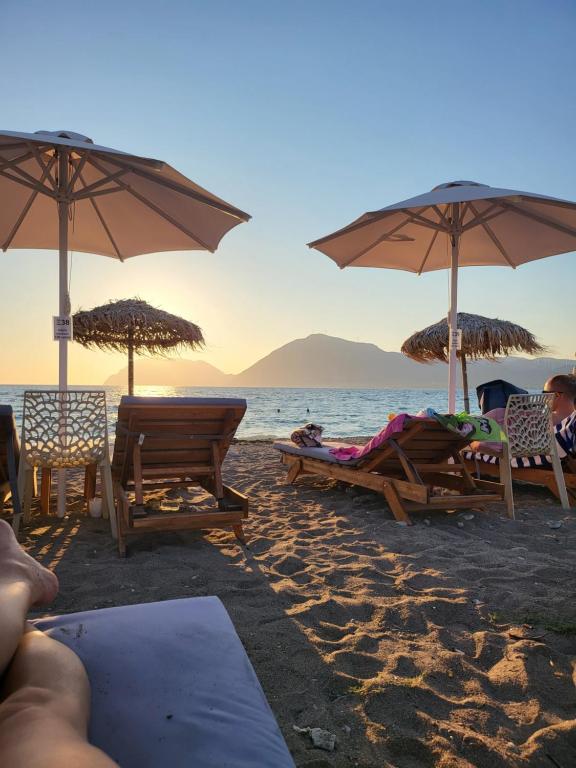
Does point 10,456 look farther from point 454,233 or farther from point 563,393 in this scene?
point 563,393

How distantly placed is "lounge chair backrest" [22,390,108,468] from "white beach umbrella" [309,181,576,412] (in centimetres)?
318

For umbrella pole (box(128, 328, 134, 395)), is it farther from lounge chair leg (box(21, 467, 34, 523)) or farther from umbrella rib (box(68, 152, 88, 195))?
lounge chair leg (box(21, 467, 34, 523))

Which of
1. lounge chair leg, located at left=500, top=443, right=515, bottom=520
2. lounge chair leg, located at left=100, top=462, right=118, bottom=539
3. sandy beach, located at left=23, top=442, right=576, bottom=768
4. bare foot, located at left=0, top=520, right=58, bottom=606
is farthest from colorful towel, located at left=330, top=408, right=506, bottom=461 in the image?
bare foot, located at left=0, top=520, right=58, bottom=606

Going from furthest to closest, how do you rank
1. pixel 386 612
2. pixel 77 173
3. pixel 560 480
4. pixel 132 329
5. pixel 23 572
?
pixel 132 329 → pixel 560 480 → pixel 77 173 → pixel 386 612 → pixel 23 572

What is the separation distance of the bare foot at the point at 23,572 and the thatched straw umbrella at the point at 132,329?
831 cm

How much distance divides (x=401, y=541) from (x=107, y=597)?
189cm

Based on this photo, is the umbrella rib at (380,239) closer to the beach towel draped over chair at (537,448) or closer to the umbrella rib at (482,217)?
the umbrella rib at (482,217)

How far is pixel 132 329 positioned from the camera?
9.56 meters

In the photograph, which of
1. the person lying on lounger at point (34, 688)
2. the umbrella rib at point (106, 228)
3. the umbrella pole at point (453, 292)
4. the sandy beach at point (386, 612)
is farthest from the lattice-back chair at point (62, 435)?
the umbrella pole at point (453, 292)

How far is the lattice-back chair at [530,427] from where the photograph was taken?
4.40 m

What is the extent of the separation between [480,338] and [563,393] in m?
6.32

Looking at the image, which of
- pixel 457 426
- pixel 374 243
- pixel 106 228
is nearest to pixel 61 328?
pixel 106 228

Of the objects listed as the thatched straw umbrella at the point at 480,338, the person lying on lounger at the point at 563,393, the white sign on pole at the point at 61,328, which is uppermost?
the thatched straw umbrella at the point at 480,338

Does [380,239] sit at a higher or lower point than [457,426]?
higher
